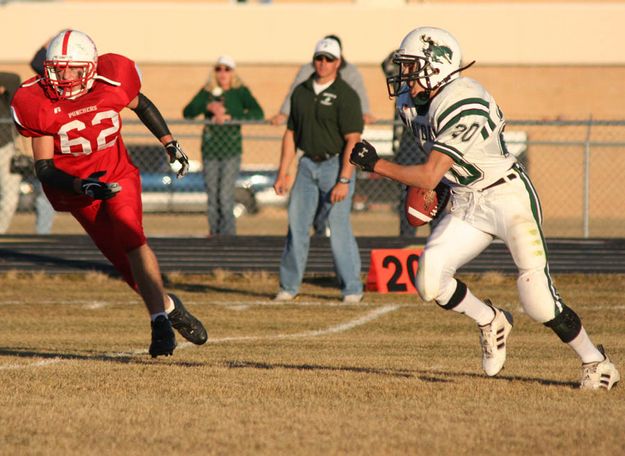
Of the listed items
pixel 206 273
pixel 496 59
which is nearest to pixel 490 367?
pixel 206 273

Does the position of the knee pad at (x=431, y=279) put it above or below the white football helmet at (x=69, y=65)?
below

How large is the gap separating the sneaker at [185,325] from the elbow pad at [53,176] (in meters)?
1.00

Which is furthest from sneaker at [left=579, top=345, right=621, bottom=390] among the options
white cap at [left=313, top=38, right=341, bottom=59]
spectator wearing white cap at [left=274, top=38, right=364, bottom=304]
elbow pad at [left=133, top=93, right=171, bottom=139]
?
white cap at [left=313, top=38, right=341, bottom=59]

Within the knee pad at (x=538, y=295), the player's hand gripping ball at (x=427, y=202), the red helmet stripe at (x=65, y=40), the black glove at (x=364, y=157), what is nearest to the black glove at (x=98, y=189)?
the red helmet stripe at (x=65, y=40)

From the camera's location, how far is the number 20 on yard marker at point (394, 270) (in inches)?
436

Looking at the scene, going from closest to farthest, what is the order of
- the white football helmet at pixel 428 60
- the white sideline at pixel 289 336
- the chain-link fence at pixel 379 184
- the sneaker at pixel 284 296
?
the white football helmet at pixel 428 60 → the white sideline at pixel 289 336 → the sneaker at pixel 284 296 → the chain-link fence at pixel 379 184

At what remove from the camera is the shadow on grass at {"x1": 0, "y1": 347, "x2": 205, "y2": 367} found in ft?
24.1

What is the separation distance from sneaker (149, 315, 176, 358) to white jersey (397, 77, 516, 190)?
1.74 metres

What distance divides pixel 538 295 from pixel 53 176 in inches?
99.3

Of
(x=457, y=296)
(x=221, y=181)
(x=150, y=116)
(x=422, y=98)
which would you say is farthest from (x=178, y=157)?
(x=221, y=181)

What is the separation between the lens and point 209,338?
8.62m

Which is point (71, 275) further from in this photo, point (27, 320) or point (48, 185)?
point (48, 185)

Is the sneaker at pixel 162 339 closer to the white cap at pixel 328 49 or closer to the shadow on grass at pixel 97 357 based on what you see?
the shadow on grass at pixel 97 357

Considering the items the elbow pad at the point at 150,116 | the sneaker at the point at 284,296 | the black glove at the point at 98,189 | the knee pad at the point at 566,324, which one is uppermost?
the elbow pad at the point at 150,116
